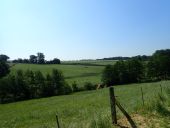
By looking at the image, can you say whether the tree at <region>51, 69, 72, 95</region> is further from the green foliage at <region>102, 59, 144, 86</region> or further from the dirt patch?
the dirt patch

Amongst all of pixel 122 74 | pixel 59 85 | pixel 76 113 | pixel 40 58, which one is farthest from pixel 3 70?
pixel 76 113

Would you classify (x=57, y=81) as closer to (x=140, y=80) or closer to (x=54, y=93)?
(x=54, y=93)

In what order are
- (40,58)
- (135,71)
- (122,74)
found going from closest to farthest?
(122,74)
(135,71)
(40,58)

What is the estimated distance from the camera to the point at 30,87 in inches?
3600

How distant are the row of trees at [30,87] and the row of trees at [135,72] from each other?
1499 cm

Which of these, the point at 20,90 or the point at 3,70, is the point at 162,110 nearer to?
the point at 20,90

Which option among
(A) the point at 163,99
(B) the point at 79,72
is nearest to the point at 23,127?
(A) the point at 163,99

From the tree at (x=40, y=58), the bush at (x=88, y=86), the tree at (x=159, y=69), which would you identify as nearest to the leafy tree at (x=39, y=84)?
the bush at (x=88, y=86)

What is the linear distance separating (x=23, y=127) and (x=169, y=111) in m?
16.8

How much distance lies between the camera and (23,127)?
92.5ft

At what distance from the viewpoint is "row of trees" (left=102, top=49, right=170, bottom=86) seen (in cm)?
10019

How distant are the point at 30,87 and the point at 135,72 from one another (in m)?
32.9

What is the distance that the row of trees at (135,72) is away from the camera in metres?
100

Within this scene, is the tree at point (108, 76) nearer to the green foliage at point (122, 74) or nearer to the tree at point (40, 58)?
the green foliage at point (122, 74)
